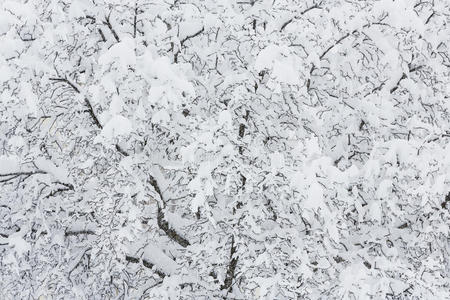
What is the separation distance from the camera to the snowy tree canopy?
4.44 metres

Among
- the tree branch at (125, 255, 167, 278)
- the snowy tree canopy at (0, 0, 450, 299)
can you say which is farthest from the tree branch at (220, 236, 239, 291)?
the tree branch at (125, 255, 167, 278)

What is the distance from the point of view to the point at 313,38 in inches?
214

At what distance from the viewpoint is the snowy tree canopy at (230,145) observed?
14.6 ft

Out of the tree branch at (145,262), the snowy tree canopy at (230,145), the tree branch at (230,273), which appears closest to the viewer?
the snowy tree canopy at (230,145)

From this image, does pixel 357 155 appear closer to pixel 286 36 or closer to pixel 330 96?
pixel 330 96

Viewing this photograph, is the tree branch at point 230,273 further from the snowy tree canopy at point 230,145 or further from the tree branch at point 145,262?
the tree branch at point 145,262

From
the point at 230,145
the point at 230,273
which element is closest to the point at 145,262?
the point at 230,273

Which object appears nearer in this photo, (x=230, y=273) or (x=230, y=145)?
(x=230, y=145)

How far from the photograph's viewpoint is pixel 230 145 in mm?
4445

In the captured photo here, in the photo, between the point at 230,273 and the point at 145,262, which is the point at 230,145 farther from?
the point at 145,262

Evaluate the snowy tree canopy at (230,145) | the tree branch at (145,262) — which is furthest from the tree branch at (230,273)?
the tree branch at (145,262)

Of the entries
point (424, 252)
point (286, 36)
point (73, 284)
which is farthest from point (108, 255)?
point (424, 252)

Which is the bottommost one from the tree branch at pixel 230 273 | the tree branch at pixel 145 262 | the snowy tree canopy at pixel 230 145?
the tree branch at pixel 145 262

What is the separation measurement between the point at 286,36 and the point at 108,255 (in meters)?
2.58
